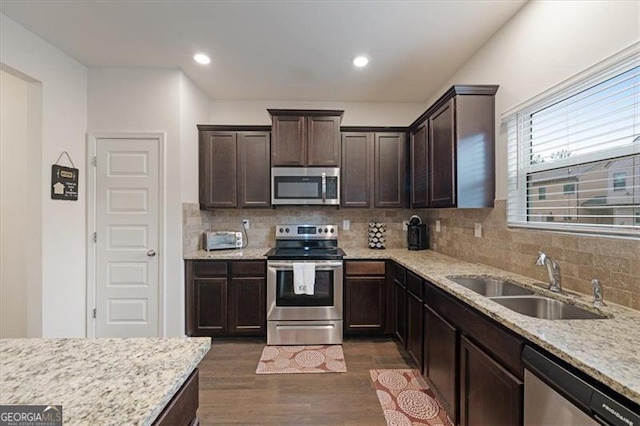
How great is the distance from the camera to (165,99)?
302 centimetres

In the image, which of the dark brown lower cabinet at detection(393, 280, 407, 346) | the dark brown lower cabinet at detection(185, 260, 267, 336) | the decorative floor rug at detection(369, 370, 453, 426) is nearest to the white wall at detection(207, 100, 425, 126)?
the dark brown lower cabinet at detection(185, 260, 267, 336)

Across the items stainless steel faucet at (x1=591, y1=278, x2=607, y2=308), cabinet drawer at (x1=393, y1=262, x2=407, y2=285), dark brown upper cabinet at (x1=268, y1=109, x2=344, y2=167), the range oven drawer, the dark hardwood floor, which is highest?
dark brown upper cabinet at (x1=268, y1=109, x2=344, y2=167)

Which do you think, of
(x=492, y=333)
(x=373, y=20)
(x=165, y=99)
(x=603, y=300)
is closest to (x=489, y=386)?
(x=492, y=333)

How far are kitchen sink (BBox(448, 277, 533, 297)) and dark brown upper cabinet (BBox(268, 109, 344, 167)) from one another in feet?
6.25

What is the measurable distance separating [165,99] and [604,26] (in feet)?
11.2

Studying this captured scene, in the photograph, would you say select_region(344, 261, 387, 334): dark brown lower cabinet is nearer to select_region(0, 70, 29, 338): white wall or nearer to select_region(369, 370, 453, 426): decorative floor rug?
select_region(369, 370, 453, 426): decorative floor rug

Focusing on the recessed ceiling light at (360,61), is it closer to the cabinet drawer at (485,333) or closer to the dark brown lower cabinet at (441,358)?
the cabinet drawer at (485,333)

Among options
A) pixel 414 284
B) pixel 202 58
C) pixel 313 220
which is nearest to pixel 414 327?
pixel 414 284

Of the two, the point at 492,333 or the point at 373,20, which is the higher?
the point at 373,20

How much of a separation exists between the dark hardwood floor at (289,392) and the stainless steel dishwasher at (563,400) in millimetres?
1185

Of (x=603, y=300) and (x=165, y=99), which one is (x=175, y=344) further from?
(x=165, y=99)

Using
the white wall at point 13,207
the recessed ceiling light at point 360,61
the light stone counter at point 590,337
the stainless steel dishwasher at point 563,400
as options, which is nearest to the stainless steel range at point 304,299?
the light stone counter at point 590,337

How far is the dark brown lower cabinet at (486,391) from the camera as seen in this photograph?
127 cm

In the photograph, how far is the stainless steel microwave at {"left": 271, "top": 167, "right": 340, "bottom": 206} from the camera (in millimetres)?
3455
